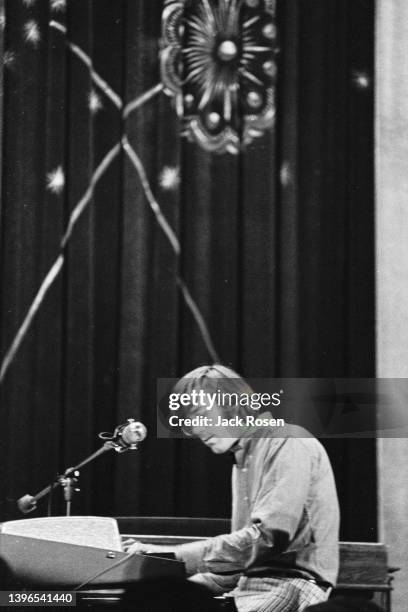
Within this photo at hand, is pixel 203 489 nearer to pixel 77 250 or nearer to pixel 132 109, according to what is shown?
pixel 77 250

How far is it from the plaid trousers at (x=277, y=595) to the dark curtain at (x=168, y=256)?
4.14 feet

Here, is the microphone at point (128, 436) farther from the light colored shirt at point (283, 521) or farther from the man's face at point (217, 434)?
the light colored shirt at point (283, 521)

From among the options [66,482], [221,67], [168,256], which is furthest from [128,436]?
[221,67]

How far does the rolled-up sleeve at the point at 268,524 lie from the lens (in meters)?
2.10

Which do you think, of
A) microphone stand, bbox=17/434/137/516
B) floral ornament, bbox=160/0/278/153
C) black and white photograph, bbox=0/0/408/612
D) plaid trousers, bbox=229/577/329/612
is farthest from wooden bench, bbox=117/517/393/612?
floral ornament, bbox=160/0/278/153

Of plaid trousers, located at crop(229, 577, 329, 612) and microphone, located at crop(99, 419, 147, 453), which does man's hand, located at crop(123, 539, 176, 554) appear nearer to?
plaid trousers, located at crop(229, 577, 329, 612)

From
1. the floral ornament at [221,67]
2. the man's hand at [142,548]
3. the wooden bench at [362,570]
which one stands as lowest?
the wooden bench at [362,570]

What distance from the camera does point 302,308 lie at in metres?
3.49

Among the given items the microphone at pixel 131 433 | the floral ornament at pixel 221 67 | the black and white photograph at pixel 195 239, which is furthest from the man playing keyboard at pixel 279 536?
the floral ornament at pixel 221 67

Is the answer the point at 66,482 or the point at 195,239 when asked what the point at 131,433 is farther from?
the point at 195,239

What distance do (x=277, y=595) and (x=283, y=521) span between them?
0.18 meters

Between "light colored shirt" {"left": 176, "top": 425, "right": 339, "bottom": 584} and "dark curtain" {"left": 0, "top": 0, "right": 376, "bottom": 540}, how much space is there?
1233mm

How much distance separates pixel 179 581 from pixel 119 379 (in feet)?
7.62

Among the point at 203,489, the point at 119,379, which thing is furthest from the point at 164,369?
the point at 203,489
